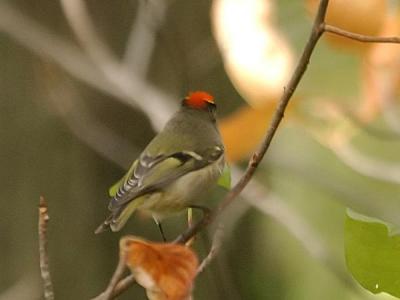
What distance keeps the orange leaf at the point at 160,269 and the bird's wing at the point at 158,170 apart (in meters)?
0.30

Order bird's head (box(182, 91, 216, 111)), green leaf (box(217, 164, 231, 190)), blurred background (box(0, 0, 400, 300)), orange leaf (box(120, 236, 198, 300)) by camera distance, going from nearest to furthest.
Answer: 1. orange leaf (box(120, 236, 198, 300))
2. green leaf (box(217, 164, 231, 190))
3. bird's head (box(182, 91, 216, 111))
4. blurred background (box(0, 0, 400, 300))

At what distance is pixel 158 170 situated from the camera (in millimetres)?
867

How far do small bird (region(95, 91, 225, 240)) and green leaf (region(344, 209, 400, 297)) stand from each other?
25 cm

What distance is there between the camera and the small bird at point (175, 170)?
0.81m

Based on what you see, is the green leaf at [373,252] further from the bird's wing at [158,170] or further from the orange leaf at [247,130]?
the orange leaf at [247,130]

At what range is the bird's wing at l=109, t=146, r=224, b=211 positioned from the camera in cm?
81

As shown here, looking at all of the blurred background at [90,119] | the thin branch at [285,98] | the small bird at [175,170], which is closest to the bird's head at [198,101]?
the small bird at [175,170]

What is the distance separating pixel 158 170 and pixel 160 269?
37 cm

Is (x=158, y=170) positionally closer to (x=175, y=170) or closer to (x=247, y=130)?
(x=175, y=170)

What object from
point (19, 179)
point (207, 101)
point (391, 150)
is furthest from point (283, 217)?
point (391, 150)

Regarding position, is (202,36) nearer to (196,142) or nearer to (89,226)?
(89,226)

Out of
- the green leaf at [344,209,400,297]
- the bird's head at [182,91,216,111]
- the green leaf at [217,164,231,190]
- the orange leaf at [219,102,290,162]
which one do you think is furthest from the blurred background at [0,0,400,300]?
the green leaf at [344,209,400,297]

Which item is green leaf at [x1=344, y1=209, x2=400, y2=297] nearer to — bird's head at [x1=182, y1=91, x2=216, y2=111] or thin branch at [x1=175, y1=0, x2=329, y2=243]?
thin branch at [x1=175, y1=0, x2=329, y2=243]

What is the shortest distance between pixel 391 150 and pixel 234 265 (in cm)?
92
